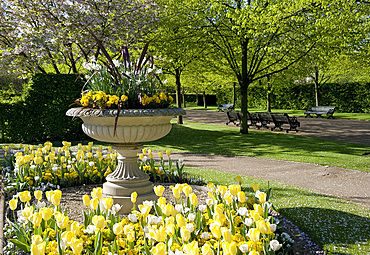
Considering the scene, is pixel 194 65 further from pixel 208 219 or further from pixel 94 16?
pixel 208 219

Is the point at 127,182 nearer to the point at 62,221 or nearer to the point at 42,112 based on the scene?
the point at 62,221

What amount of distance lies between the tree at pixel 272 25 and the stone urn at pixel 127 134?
746cm

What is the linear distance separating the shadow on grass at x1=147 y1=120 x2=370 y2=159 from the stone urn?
637cm

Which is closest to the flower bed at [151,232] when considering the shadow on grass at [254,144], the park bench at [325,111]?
the shadow on grass at [254,144]

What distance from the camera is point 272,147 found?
12.2 meters

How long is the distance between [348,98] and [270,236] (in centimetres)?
2958

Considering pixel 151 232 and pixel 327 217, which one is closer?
pixel 151 232

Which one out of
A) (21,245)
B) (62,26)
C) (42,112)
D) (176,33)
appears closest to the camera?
(21,245)

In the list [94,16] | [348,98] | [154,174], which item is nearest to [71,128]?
[94,16]

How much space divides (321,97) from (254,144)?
815 inches

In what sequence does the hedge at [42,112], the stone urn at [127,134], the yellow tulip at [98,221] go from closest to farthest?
the yellow tulip at [98,221], the stone urn at [127,134], the hedge at [42,112]

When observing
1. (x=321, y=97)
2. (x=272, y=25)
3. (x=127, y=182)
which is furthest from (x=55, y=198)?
(x=321, y=97)

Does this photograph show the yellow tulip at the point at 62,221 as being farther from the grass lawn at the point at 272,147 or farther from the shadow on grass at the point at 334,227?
the grass lawn at the point at 272,147

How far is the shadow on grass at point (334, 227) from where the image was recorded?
3.69 m
